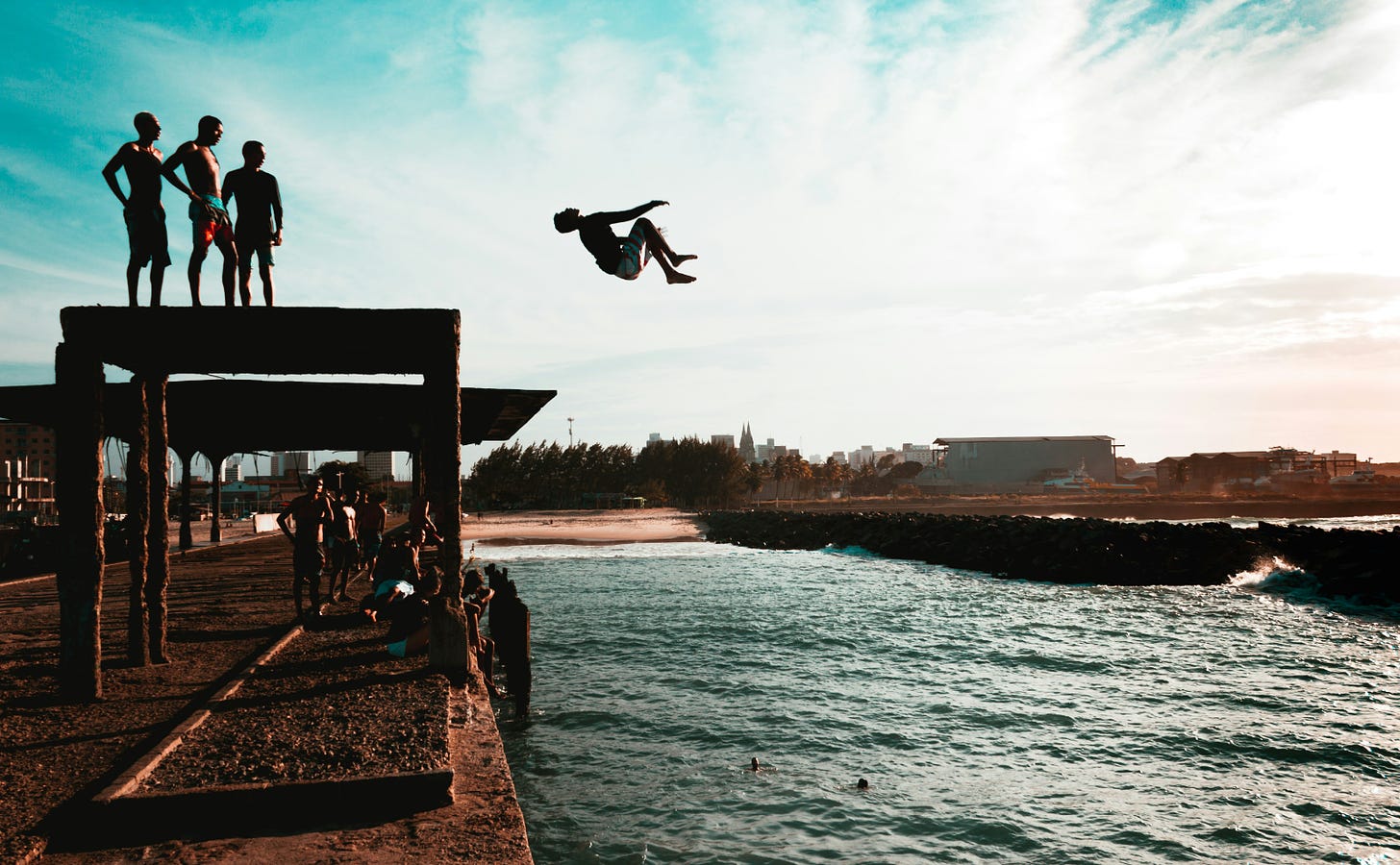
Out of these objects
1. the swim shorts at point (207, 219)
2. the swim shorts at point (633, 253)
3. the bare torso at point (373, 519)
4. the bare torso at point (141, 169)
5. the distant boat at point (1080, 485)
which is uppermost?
the bare torso at point (141, 169)

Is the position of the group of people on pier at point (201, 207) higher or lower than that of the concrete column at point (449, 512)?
higher

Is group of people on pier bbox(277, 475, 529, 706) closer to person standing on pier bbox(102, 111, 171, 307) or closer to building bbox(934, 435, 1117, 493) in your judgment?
person standing on pier bbox(102, 111, 171, 307)

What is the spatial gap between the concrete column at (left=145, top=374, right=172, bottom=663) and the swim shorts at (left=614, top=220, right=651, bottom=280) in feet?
18.6

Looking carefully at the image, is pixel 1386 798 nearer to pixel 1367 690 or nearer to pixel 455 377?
pixel 1367 690

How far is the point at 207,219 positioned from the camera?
775 centimetres

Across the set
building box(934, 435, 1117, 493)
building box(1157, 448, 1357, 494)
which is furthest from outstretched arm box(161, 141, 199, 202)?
building box(1157, 448, 1357, 494)

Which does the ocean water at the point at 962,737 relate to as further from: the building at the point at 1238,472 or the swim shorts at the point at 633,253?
the building at the point at 1238,472

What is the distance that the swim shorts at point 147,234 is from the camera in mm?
7504

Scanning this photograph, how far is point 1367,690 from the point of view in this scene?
13.2 m

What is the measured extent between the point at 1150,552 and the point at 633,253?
1137 inches

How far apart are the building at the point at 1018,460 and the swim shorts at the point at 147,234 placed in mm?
120237

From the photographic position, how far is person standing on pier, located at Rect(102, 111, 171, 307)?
24.3 feet

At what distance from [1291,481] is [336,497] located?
128103 mm

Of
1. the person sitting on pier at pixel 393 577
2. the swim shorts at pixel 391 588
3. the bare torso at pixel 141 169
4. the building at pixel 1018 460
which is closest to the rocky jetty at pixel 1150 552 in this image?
the person sitting on pier at pixel 393 577
